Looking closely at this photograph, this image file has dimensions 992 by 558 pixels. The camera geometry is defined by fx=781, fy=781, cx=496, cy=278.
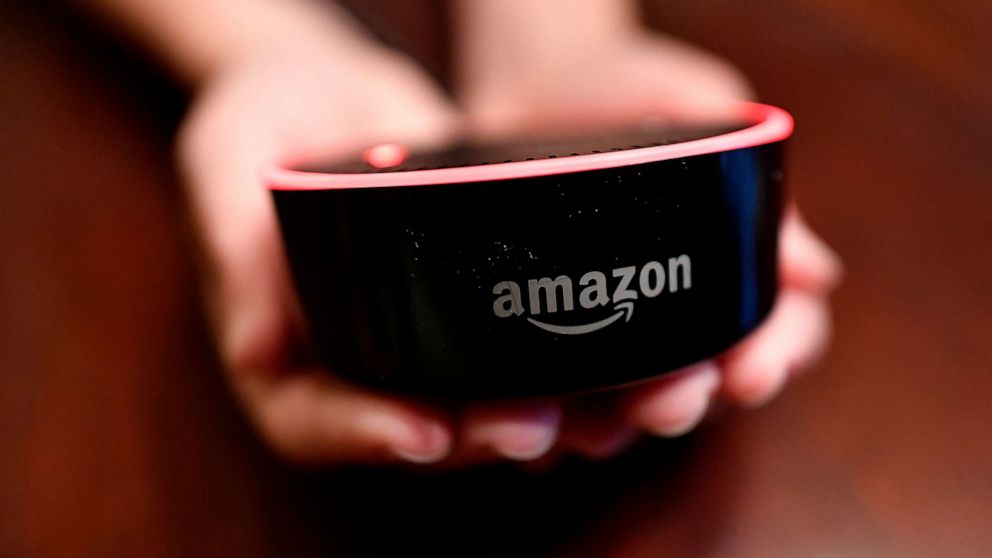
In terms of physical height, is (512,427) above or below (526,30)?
below

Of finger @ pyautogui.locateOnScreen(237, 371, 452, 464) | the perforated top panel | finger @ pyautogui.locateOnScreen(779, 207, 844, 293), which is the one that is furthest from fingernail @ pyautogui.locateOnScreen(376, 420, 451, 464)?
finger @ pyautogui.locateOnScreen(779, 207, 844, 293)

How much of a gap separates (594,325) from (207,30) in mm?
635

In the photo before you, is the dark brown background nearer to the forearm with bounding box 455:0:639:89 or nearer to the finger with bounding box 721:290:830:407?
the finger with bounding box 721:290:830:407

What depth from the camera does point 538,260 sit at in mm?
280

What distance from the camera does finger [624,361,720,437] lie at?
0.36 metres

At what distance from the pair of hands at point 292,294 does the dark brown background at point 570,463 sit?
31 mm

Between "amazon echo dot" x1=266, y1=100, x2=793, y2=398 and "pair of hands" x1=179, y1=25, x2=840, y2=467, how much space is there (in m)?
0.04

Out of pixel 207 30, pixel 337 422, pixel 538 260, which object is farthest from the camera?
pixel 207 30

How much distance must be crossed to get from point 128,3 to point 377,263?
0.64 meters

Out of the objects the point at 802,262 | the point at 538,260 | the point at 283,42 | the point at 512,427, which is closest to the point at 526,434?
the point at 512,427

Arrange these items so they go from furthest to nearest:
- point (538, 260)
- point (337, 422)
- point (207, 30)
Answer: point (207, 30), point (337, 422), point (538, 260)

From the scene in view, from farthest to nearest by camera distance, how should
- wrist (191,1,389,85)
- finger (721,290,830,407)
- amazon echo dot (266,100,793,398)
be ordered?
wrist (191,1,389,85) → finger (721,290,830,407) → amazon echo dot (266,100,793,398)

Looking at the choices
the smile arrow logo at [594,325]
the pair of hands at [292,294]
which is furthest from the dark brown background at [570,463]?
the smile arrow logo at [594,325]

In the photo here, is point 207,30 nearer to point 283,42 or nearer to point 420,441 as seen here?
point 283,42
